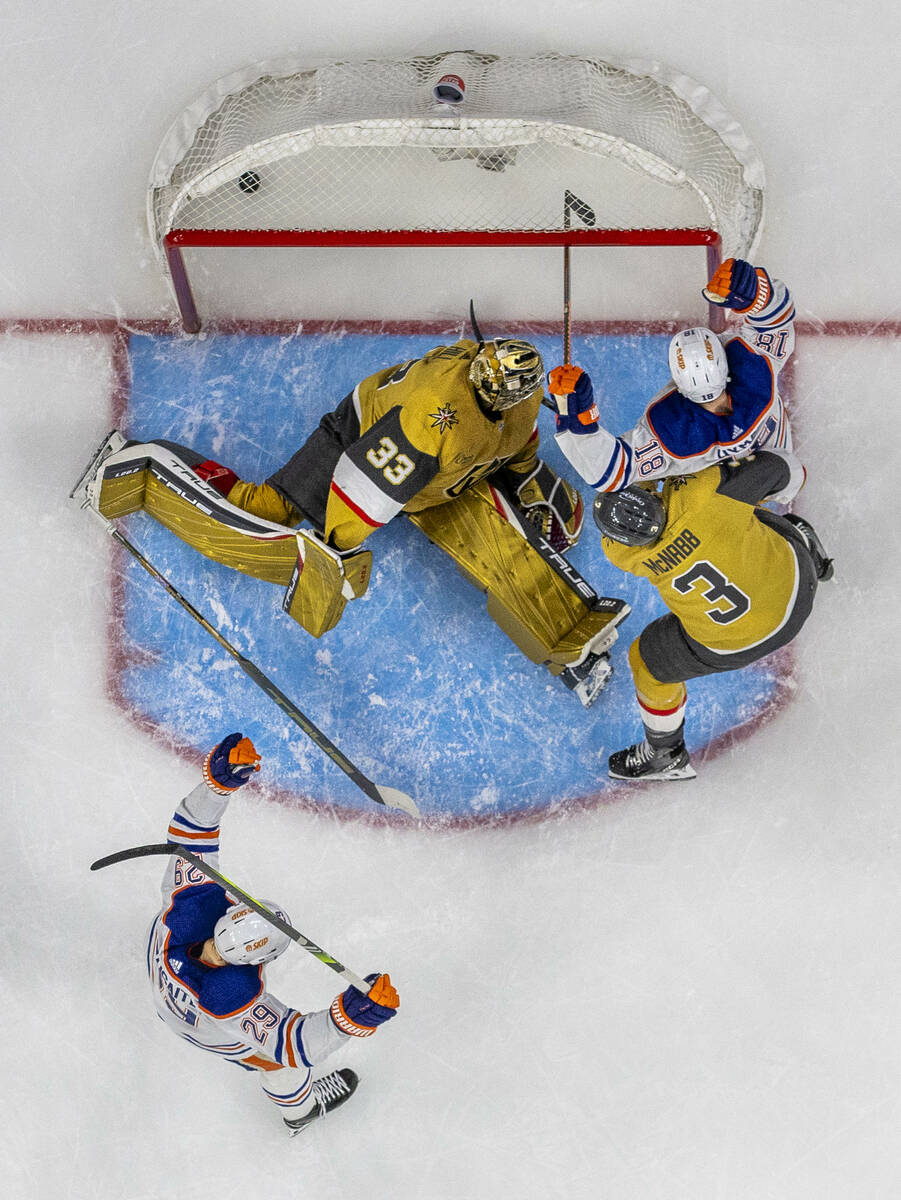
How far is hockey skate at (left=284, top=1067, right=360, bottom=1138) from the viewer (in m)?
3.53

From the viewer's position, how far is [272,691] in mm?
3432

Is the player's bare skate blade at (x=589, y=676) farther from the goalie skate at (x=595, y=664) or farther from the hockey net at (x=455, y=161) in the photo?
the hockey net at (x=455, y=161)

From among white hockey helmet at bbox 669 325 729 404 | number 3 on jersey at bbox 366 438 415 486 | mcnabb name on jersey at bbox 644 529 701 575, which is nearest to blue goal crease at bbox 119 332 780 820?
number 3 on jersey at bbox 366 438 415 486

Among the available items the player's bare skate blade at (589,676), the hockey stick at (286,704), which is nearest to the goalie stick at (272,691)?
the hockey stick at (286,704)

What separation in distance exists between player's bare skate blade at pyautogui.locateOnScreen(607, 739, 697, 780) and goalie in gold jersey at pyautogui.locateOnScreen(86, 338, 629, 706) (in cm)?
21

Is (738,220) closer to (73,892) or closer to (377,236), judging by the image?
(377,236)

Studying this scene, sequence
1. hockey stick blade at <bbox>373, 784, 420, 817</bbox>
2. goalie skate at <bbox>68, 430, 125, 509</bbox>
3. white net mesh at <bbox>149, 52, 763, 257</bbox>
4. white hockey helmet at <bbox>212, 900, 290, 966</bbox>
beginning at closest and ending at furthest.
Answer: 1. white hockey helmet at <bbox>212, 900, 290, 966</bbox>
2. white net mesh at <bbox>149, 52, 763, 257</bbox>
3. hockey stick blade at <bbox>373, 784, 420, 817</bbox>
4. goalie skate at <bbox>68, 430, 125, 509</bbox>

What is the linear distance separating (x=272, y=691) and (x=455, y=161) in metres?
1.83

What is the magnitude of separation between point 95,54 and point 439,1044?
344cm

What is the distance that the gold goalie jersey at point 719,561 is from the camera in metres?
2.84

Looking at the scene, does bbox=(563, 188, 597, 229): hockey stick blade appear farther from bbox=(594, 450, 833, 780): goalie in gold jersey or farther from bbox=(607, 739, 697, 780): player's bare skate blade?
bbox=(607, 739, 697, 780): player's bare skate blade

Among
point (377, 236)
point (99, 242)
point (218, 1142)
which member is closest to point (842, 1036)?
point (218, 1142)

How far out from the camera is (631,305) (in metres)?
3.85

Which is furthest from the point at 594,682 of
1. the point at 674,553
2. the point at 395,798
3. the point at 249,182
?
the point at 249,182
